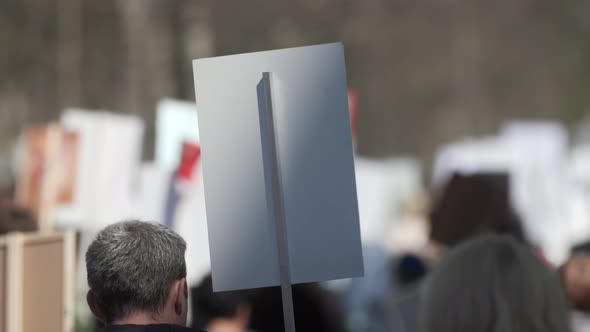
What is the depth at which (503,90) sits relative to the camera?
27.5 meters

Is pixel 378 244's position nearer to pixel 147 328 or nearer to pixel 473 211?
pixel 473 211

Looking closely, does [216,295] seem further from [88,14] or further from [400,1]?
[400,1]

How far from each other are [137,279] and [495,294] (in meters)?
1.16

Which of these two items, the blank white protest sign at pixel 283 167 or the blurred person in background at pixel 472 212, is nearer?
the blank white protest sign at pixel 283 167

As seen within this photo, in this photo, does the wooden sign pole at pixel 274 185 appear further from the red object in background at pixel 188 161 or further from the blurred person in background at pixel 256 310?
the red object in background at pixel 188 161

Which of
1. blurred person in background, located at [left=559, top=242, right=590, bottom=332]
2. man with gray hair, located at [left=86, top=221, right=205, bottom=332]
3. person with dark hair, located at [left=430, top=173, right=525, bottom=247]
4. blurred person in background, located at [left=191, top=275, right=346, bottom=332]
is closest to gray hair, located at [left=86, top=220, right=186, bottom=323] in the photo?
man with gray hair, located at [left=86, top=221, right=205, bottom=332]

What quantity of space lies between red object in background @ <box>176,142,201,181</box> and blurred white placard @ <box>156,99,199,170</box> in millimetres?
50

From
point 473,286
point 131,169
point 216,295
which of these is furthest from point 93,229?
point 473,286

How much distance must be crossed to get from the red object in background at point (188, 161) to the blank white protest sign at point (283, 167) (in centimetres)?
238

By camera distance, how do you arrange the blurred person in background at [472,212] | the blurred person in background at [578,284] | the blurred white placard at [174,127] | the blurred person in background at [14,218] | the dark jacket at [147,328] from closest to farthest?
1. the dark jacket at [147,328]
2. the blurred person in background at [578,284]
3. the blurred person in background at [14,218]
4. the blurred white placard at [174,127]
5. the blurred person in background at [472,212]

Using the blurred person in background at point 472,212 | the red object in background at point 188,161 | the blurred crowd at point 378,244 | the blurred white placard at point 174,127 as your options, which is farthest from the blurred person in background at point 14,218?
the blurred person in background at point 472,212

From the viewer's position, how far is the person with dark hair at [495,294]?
283 centimetres

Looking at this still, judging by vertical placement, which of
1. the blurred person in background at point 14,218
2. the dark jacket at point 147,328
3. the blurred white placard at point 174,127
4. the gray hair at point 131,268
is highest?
the blurred white placard at point 174,127

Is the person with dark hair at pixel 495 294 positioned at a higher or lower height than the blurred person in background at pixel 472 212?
lower
